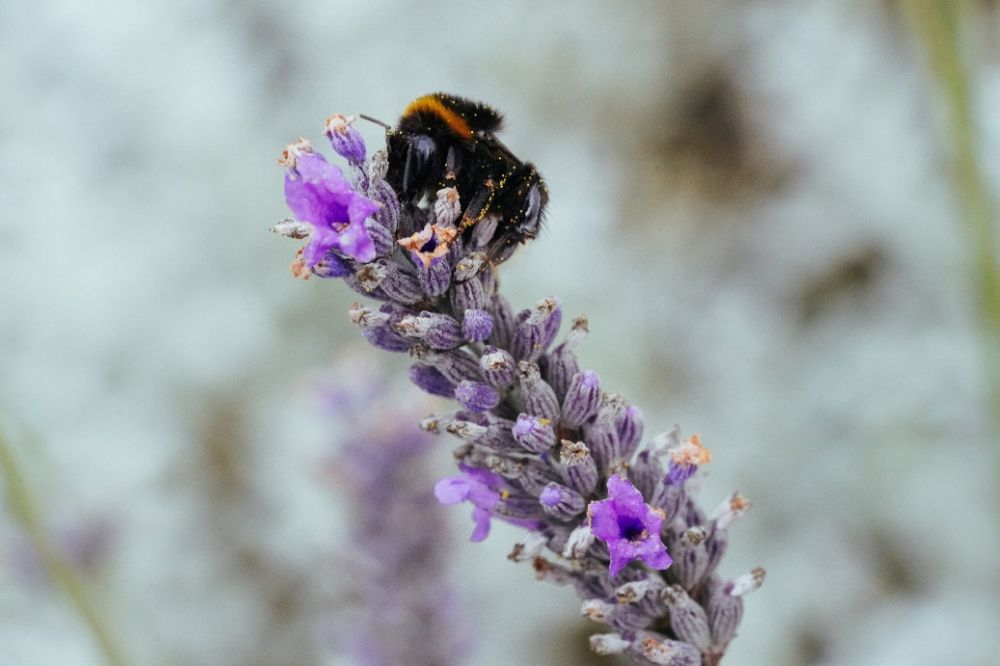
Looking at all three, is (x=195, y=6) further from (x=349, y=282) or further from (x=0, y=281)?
(x=349, y=282)

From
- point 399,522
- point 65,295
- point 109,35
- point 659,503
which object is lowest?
point 659,503

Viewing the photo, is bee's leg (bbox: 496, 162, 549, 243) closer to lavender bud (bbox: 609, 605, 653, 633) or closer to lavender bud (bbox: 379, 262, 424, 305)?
lavender bud (bbox: 379, 262, 424, 305)

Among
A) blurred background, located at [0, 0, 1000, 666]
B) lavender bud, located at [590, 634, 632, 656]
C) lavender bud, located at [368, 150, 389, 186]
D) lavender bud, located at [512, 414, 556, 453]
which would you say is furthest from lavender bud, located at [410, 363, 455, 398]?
blurred background, located at [0, 0, 1000, 666]

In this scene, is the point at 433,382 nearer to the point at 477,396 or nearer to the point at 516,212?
the point at 477,396

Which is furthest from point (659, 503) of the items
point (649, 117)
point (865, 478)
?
point (649, 117)

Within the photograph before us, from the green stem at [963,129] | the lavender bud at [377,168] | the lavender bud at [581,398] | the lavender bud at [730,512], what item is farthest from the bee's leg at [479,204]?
the green stem at [963,129]
